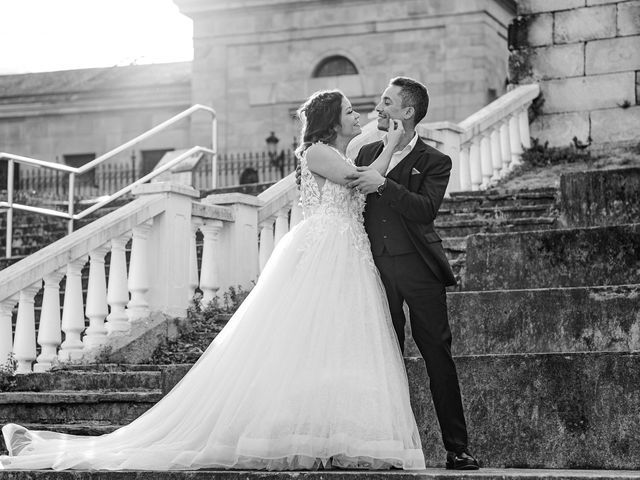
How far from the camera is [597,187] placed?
37.6ft

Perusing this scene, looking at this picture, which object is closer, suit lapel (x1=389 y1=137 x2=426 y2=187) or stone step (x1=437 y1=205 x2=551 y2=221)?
suit lapel (x1=389 y1=137 x2=426 y2=187)

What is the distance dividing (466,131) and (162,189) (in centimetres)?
471

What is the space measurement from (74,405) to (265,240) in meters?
3.46

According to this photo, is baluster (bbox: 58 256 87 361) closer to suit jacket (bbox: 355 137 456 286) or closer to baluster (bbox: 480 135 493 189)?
suit jacket (bbox: 355 137 456 286)

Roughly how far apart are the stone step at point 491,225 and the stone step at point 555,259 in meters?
1.98

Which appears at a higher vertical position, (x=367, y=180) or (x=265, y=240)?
(x=265, y=240)

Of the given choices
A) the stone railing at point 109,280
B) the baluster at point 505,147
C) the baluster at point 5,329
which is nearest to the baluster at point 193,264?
the stone railing at point 109,280

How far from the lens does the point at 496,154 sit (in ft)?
52.2

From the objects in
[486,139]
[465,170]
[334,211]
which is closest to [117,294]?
[334,211]

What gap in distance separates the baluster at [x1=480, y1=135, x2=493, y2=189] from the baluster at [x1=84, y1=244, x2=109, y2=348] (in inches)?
228

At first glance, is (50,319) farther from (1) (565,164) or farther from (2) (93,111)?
(2) (93,111)

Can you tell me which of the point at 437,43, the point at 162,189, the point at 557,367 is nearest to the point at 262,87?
the point at 437,43

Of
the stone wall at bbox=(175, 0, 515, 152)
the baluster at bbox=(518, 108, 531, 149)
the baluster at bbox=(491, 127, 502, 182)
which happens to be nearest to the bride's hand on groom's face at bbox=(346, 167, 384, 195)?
the baluster at bbox=(491, 127, 502, 182)

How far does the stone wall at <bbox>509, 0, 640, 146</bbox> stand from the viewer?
16.9 metres
